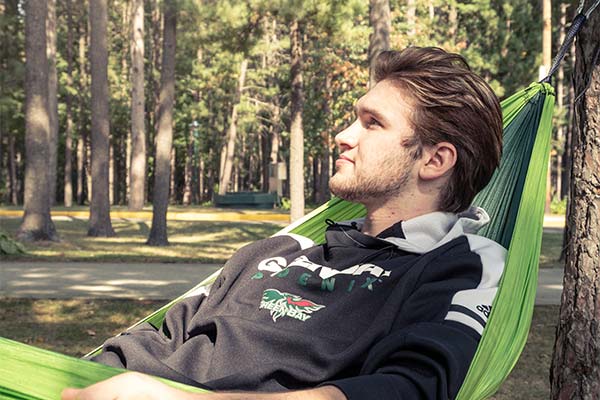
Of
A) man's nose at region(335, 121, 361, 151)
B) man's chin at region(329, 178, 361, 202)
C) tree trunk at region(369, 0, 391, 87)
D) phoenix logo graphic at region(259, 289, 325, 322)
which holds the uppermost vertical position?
tree trunk at region(369, 0, 391, 87)

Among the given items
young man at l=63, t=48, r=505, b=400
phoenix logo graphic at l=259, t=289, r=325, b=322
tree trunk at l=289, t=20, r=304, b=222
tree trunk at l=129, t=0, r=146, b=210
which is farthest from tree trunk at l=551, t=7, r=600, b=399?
tree trunk at l=129, t=0, r=146, b=210

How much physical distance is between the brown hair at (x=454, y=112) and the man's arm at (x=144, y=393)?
80 centimetres

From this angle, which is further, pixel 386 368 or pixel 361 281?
pixel 361 281

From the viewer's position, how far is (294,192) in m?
14.6

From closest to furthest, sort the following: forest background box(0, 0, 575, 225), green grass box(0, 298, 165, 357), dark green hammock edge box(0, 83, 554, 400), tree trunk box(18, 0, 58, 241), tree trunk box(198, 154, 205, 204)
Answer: dark green hammock edge box(0, 83, 554, 400), green grass box(0, 298, 165, 357), tree trunk box(18, 0, 58, 241), forest background box(0, 0, 575, 225), tree trunk box(198, 154, 205, 204)

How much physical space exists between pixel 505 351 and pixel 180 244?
12571 mm

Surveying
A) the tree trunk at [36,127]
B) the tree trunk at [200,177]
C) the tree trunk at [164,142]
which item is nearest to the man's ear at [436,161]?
the tree trunk at [36,127]

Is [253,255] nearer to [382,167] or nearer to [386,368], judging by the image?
[382,167]

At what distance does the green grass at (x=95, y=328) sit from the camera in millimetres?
5355

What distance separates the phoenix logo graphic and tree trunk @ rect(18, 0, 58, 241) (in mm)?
11742

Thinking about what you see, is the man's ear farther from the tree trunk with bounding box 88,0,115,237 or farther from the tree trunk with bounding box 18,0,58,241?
the tree trunk with bounding box 88,0,115,237

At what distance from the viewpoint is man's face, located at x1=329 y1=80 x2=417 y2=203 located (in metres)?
2.11

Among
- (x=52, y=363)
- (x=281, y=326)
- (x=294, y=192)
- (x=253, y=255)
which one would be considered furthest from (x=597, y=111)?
(x=294, y=192)

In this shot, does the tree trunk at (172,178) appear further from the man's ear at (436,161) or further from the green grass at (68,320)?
the man's ear at (436,161)
